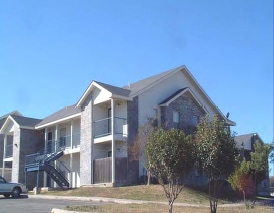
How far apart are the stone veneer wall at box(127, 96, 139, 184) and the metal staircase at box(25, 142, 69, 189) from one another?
6701 mm

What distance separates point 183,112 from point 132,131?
5833mm

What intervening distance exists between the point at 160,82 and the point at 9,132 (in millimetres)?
18136

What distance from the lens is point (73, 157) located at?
1421 inches

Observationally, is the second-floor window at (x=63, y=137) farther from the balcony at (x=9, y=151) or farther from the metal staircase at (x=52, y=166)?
the balcony at (x=9, y=151)

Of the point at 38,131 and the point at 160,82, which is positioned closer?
the point at 160,82

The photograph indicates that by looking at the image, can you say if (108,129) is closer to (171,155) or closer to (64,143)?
(64,143)

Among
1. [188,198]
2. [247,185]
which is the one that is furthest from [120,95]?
[247,185]

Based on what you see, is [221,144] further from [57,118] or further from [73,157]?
[57,118]

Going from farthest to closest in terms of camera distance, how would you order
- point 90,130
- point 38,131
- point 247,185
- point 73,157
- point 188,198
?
point 38,131 → point 73,157 → point 90,130 → point 188,198 → point 247,185

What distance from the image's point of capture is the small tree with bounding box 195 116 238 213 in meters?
15.1

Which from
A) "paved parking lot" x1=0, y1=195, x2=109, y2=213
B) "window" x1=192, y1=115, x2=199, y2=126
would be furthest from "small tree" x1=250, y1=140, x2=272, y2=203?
"window" x1=192, y1=115, x2=199, y2=126

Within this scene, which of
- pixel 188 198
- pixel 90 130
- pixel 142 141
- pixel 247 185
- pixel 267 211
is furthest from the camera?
pixel 90 130

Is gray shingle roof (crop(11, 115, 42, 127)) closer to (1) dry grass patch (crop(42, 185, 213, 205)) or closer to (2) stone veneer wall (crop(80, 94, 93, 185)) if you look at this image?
(2) stone veneer wall (crop(80, 94, 93, 185))

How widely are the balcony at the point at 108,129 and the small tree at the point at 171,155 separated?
1510cm
